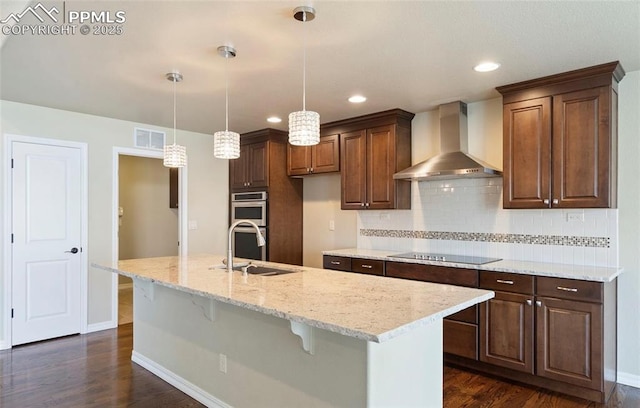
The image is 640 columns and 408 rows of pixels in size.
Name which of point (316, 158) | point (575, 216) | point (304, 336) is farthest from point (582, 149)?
point (316, 158)

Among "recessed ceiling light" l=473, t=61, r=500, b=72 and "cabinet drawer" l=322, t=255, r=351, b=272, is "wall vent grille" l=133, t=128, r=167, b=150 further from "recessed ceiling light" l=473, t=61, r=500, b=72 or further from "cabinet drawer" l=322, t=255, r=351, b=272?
"recessed ceiling light" l=473, t=61, r=500, b=72

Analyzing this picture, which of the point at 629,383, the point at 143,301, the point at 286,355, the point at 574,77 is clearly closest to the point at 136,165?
the point at 143,301

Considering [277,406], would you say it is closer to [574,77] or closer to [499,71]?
[499,71]

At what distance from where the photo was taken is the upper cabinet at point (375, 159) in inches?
164

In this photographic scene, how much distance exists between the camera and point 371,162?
432 centimetres

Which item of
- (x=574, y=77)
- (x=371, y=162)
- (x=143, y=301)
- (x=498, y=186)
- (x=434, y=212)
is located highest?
(x=574, y=77)

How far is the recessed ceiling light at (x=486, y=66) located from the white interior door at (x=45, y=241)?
159 inches

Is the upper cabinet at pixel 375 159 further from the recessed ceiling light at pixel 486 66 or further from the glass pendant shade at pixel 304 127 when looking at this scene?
the glass pendant shade at pixel 304 127

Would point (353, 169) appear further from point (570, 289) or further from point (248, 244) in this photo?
point (570, 289)

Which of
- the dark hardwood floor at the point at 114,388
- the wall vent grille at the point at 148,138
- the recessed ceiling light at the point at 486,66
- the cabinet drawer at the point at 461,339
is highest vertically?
the recessed ceiling light at the point at 486,66

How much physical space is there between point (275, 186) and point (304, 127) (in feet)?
9.74

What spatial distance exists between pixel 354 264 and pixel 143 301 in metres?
1.99

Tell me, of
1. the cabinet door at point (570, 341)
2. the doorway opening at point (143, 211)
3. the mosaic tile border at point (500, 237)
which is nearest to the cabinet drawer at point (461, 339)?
the cabinet door at point (570, 341)

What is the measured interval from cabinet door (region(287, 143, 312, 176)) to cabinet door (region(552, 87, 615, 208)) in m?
2.73
